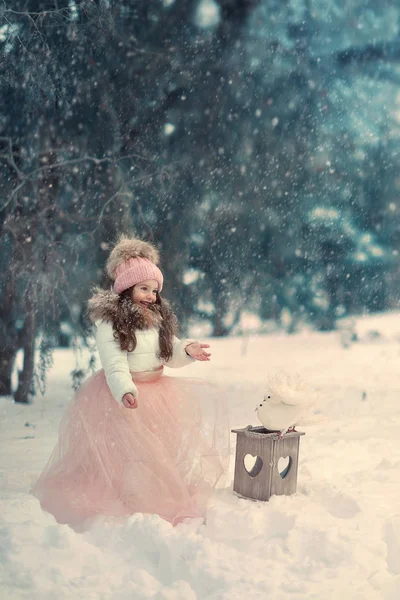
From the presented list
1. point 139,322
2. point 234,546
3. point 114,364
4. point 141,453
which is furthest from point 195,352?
point 234,546

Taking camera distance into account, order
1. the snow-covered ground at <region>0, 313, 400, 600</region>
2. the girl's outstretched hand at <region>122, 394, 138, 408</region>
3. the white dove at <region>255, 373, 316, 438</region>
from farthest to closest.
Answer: the white dove at <region>255, 373, 316, 438</region>
the girl's outstretched hand at <region>122, 394, 138, 408</region>
the snow-covered ground at <region>0, 313, 400, 600</region>

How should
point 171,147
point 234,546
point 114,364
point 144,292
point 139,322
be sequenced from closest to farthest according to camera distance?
point 234,546
point 114,364
point 139,322
point 144,292
point 171,147

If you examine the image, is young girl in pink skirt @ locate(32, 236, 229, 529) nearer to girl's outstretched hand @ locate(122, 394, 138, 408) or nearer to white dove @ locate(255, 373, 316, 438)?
girl's outstretched hand @ locate(122, 394, 138, 408)

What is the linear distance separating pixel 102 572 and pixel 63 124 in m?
5.26

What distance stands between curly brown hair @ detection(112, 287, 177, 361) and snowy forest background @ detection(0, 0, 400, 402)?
118 inches

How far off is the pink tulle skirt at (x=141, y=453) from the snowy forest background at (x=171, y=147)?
312cm

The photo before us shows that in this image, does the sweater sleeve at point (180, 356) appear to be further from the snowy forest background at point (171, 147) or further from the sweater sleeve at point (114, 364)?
the snowy forest background at point (171, 147)

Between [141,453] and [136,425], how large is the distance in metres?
0.15

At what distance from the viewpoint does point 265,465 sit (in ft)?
12.4

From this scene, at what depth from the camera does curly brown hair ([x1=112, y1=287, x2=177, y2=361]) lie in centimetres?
383

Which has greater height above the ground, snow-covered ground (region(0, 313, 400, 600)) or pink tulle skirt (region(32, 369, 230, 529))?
pink tulle skirt (region(32, 369, 230, 529))

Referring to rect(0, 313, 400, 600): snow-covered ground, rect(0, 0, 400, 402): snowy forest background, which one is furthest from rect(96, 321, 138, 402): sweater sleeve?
rect(0, 0, 400, 402): snowy forest background

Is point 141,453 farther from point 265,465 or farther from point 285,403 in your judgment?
point 285,403

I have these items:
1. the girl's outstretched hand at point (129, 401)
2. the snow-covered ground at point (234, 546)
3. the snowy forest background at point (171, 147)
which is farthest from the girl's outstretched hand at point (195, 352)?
the snowy forest background at point (171, 147)
